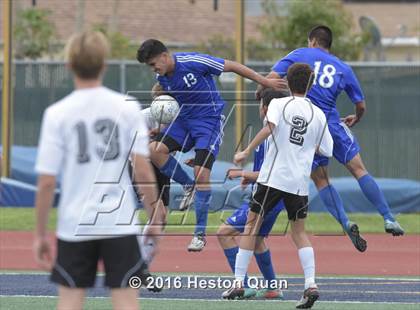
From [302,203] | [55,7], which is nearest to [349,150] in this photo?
[302,203]

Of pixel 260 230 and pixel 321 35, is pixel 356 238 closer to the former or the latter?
pixel 260 230

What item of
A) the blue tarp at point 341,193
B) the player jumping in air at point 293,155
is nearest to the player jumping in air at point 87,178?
the player jumping in air at point 293,155

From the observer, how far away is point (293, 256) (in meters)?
16.3

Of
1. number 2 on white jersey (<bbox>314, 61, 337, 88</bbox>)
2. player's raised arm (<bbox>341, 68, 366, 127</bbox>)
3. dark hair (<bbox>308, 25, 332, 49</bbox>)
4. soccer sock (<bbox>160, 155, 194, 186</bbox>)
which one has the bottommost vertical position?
soccer sock (<bbox>160, 155, 194, 186</bbox>)

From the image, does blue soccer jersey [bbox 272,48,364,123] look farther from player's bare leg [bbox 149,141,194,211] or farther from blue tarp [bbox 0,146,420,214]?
blue tarp [bbox 0,146,420,214]

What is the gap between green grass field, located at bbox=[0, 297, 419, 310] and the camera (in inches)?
411

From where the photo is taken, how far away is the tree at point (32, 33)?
34.1m

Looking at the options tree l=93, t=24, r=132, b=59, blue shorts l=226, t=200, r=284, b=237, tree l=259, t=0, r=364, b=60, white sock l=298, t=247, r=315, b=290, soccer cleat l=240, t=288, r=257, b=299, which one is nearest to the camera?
white sock l=298, t=247, r=315, b=290

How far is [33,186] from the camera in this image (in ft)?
72.5

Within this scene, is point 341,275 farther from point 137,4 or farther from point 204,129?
point 137,4

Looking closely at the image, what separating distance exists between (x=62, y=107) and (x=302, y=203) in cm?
413

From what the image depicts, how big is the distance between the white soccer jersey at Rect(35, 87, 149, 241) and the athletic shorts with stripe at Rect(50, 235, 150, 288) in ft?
0.16

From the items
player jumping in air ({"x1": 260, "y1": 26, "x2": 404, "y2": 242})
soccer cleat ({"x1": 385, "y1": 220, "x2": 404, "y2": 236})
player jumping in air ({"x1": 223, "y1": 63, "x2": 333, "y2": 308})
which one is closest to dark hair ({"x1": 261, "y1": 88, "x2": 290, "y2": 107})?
player jumping in air ({"x1": 223, "y1": 63, "x2": 333, "y2": 308})

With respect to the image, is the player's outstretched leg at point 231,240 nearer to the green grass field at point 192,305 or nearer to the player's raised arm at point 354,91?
the green grass field at point 192,305
